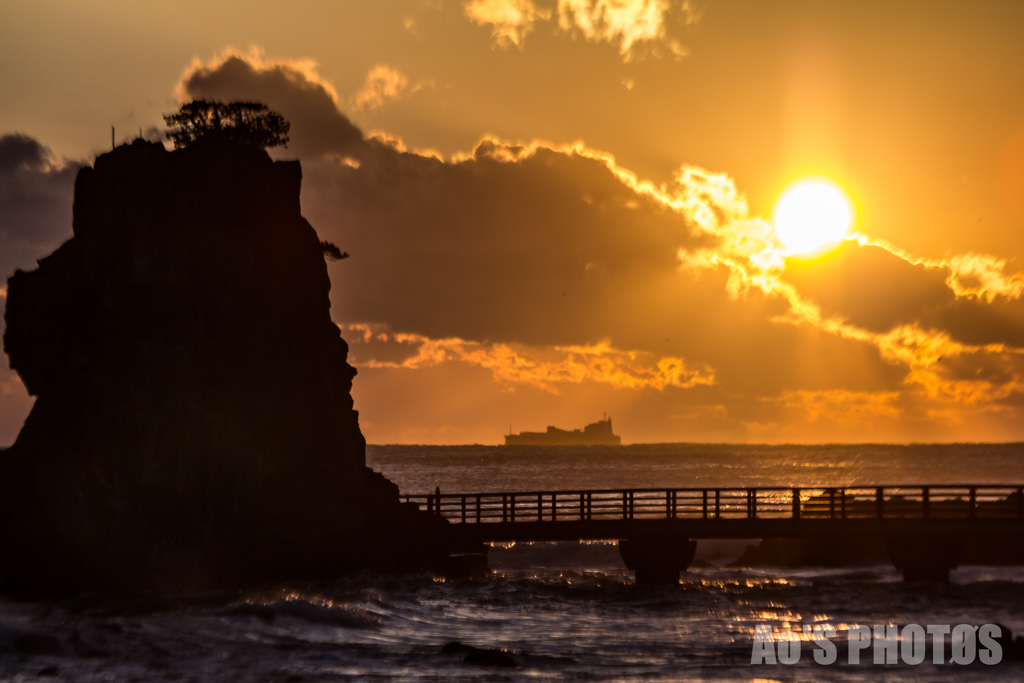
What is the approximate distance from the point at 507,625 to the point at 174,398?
11.8 m

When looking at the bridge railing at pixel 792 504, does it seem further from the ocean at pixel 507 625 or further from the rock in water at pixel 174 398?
the rock in water at pixel 174 398

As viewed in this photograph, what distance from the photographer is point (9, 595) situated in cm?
2708

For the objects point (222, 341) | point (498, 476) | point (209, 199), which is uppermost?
point (209, 199)

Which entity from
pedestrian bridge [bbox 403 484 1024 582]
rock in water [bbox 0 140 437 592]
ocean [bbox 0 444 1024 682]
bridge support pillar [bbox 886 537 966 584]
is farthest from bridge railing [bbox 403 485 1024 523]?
rock in water [bbox 0 140 437 592]

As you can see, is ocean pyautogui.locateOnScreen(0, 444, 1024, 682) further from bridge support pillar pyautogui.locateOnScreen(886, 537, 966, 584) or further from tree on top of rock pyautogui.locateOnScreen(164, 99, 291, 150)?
tree on top of rock pyautogui.locateOnScreen(164, 99, 291, 150)

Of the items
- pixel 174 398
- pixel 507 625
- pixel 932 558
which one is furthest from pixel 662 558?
pixel 174 398

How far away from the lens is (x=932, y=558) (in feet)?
108

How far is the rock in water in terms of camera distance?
27.8m

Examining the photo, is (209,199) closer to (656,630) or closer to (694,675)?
(656,630)

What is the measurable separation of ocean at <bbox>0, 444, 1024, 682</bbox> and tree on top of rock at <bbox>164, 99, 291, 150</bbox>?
16217 millimetres

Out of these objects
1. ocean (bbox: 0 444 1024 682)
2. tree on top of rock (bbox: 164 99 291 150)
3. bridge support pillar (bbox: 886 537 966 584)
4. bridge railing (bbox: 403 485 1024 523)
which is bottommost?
ocean (bbox: 0 444 1024 682)

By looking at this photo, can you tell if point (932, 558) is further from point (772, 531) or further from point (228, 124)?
point (228, 124)

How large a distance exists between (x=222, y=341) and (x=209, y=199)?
4.51 metres

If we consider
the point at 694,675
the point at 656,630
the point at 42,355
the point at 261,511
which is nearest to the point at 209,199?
the point at 42,355
